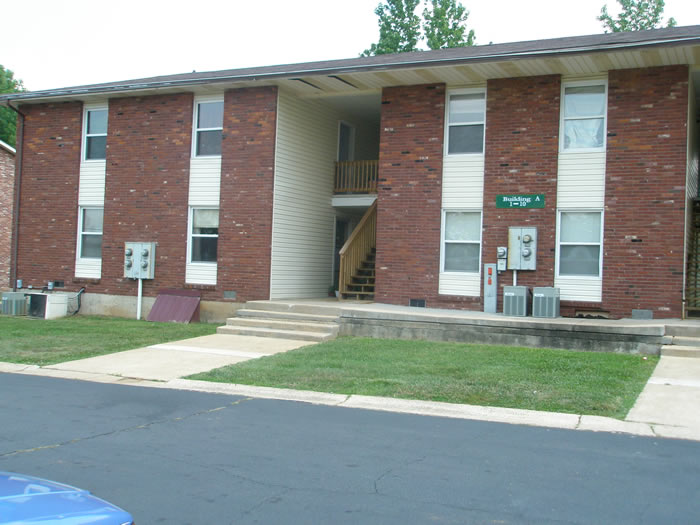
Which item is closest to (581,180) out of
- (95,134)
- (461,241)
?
(461,241)

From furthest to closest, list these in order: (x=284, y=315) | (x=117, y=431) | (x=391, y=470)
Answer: (x=284, y=315) < (x=117, y=431) < (x=391, y=470)

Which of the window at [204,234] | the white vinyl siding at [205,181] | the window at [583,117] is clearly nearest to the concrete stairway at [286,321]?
the window at [204,234]

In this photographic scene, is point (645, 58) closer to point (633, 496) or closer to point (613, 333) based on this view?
point (613, 333)

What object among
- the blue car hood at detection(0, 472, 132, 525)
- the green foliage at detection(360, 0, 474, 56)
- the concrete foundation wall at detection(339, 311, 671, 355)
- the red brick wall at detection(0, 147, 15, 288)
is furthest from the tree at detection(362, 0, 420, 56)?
the blue car hood at detection(0, 472, 132, 525)

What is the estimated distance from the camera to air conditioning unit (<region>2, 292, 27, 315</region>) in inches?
774

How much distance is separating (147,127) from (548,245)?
1088 centimetres

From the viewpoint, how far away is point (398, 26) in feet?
149

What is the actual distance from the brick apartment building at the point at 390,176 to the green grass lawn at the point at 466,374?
3409 mm

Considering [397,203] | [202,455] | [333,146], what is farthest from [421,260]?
[202,455]

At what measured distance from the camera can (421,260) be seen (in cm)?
1689

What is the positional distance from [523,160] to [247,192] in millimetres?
6755

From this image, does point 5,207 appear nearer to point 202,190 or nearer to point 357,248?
point 202,190

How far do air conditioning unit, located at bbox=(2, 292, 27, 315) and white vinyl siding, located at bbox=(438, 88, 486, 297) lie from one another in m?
11.5

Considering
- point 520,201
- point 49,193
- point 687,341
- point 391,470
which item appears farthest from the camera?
point 49,193
